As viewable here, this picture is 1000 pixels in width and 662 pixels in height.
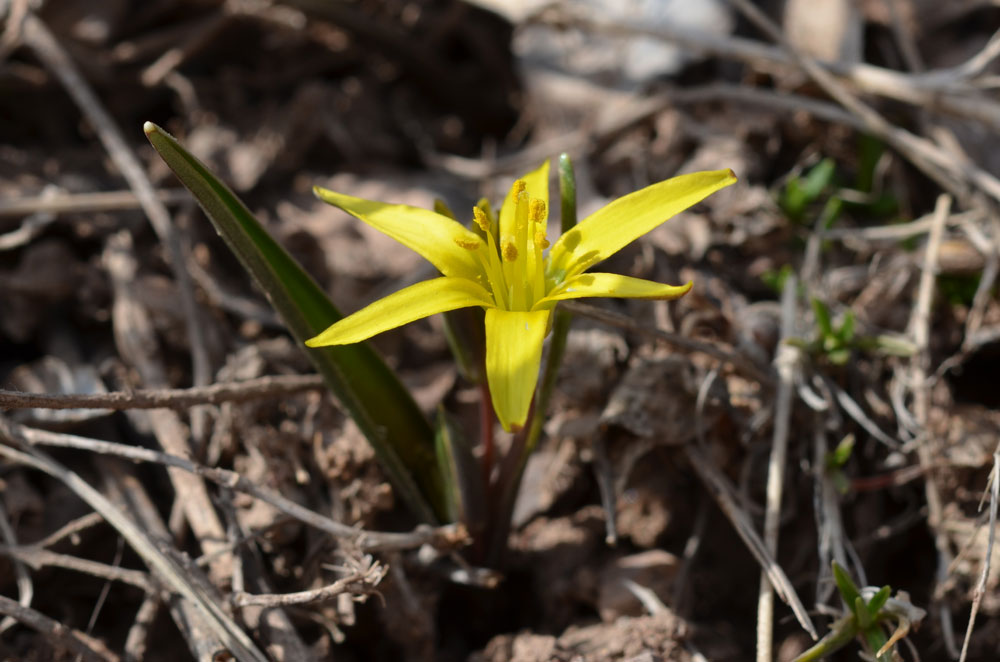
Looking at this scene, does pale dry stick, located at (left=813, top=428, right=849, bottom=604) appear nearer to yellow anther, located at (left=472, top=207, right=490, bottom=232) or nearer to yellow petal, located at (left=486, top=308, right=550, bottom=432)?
yellow petal, located at (left=486, top=308, right=550, bottom=432)

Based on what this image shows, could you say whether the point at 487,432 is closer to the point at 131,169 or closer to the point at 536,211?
the point at 536,211

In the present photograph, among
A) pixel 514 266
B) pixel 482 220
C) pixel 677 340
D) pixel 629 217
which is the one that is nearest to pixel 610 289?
pixel 629 217

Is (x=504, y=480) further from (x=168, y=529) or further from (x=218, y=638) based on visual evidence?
(x=168, y=529)

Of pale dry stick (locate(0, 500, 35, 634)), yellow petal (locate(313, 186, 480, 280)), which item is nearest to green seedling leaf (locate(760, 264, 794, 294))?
yellow petal (locate(313, 186, 480, 280))

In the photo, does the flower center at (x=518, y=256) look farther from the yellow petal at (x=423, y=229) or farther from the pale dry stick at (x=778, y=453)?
the pale dry stick at (x=778, y=453)

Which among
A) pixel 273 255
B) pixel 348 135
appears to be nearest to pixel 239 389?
pixel 273 255

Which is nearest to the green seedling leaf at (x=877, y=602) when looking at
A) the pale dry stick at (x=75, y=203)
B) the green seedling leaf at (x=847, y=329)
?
the green seedling leaf at (x=847, y=329)
